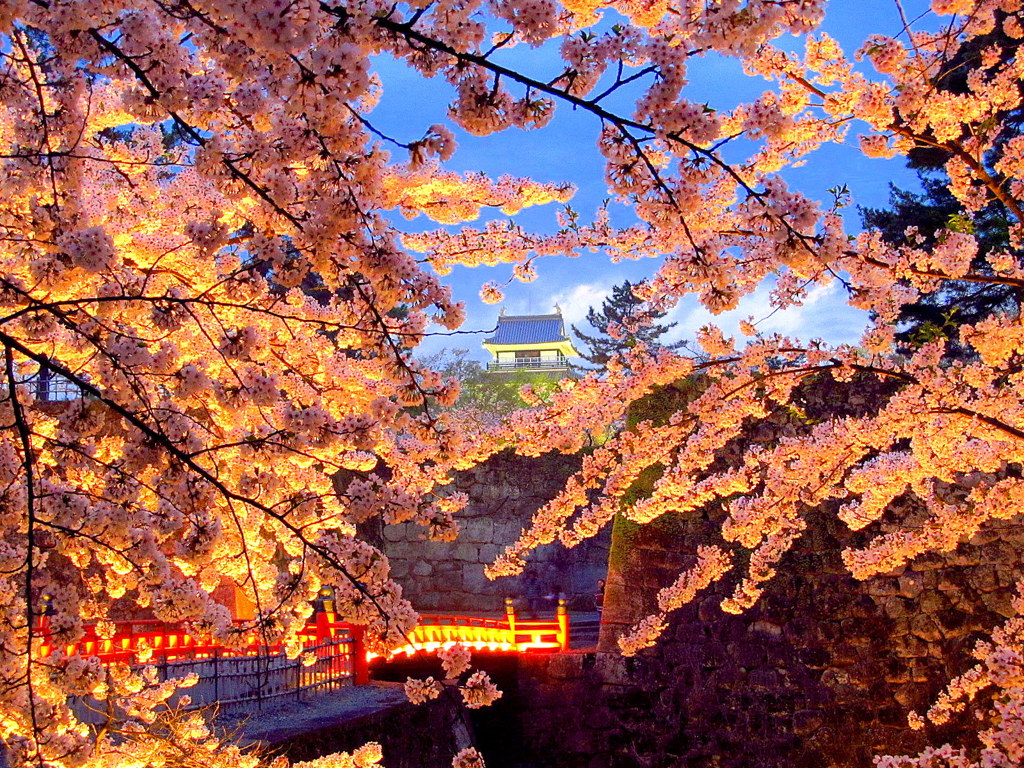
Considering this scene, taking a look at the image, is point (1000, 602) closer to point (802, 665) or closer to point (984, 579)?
point (984, 579)

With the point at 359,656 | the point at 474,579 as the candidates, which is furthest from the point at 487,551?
the point at 359,656

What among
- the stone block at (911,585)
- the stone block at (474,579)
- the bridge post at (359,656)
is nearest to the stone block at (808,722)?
the stone block at (911,585)

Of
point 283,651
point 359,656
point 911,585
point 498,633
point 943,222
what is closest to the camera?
point 911,585

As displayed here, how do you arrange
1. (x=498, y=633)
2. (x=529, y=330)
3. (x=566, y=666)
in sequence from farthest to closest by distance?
(x=529, y=330), (x=498, y=633), (x=566, y=666)

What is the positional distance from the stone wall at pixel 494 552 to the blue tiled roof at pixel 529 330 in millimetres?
22359

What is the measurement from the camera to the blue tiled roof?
38.1 m

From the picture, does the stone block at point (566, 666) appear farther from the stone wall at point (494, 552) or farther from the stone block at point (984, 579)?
the stone wall at point (494, 552)

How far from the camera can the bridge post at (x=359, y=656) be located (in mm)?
9789

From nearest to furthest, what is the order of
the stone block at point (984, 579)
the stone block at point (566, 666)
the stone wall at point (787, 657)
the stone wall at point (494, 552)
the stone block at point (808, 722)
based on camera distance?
the stone block at point (984, 579) < the stone wall at point (787, 657) < the stone block at point (808, 722) < the stone block at point (566, 666) < the stone wall at point (494, 552)

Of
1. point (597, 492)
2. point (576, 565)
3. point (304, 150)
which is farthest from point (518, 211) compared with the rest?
point (576, 565)

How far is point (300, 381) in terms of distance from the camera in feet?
19.0

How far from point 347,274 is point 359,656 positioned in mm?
7533

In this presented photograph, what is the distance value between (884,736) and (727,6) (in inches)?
306

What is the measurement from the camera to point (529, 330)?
38.9 metres
